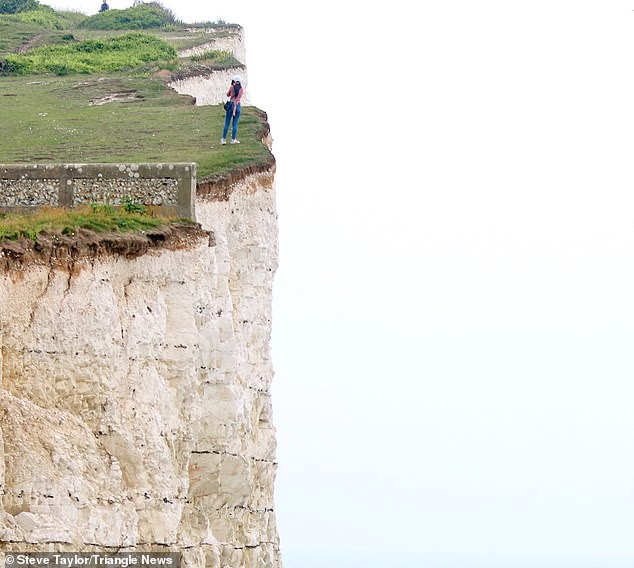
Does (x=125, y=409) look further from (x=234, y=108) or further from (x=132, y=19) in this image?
(x=132, y=19)

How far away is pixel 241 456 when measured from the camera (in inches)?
1227

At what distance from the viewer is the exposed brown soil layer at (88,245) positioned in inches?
955

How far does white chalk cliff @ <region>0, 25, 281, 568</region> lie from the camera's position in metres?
23.9

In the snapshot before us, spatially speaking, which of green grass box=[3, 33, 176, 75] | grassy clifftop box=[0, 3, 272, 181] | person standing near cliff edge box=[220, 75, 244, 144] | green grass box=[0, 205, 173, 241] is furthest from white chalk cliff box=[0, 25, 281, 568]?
green grass box=[3, 33, 176, 75]

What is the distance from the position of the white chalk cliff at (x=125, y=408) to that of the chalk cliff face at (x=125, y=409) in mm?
20

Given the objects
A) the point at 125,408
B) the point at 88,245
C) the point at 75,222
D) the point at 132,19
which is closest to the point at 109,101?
the point at 75,222

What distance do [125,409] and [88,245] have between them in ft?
7.56

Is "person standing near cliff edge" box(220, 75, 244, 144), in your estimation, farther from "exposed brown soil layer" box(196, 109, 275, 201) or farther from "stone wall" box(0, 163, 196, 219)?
"stone wall" box(0, 163, 196, 219)

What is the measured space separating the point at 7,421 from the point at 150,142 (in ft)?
54.4

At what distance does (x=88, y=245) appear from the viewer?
2566 centimetres

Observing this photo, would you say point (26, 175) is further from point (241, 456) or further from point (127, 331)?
point (241, 456)

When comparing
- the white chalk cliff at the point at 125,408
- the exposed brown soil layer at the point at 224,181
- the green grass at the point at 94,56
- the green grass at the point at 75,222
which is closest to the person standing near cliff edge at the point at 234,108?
the exposed brown soil layer at the point at 224,181

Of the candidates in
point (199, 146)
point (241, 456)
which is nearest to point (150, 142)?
point (199, 146)

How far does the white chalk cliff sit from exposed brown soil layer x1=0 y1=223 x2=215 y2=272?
7 centimetres
